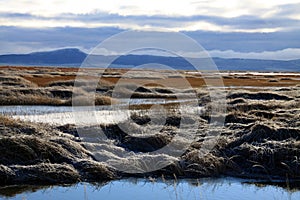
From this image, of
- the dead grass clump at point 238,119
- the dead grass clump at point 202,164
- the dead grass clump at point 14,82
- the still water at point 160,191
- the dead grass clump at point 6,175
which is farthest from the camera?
the dead grass clump at point 14,82

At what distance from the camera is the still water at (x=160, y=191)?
14.2 m

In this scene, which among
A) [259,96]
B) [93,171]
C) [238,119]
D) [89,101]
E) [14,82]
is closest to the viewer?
[93,171]

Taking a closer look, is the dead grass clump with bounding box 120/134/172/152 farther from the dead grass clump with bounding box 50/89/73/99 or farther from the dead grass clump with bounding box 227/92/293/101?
the dead grass clump with bounding box 50/89/73/99

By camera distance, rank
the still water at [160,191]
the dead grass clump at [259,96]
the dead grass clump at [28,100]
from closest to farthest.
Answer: the still water at [160,191], the dead grass clump at [28,100], the dead grass clump at [259,96]

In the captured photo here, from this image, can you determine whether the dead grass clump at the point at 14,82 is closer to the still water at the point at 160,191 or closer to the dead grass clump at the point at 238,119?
the dead grass clump at the point at 238,119

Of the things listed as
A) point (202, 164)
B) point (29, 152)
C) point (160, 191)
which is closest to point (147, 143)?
point (202, 164)

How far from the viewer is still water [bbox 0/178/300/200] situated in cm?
1416

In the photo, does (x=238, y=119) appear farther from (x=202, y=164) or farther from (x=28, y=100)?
(x=28, y=100)

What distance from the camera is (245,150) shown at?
1738cm

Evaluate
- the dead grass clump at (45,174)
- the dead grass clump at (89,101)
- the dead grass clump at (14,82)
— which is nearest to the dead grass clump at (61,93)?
the dead grass clump at (89,101)

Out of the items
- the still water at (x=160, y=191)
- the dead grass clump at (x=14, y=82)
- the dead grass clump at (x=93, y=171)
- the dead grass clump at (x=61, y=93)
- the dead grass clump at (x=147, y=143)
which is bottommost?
the still water at (x=160, y=191)

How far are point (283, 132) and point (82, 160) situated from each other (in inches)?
274

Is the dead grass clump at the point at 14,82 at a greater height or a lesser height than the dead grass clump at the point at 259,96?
greater

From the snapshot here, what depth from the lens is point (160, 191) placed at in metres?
14.8
